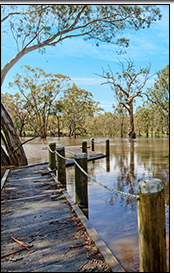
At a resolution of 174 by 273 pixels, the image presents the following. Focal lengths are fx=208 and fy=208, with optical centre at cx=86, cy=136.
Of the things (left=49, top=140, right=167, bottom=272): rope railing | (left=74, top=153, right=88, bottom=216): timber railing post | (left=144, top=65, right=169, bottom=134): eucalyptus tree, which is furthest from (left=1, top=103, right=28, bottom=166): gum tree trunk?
(left=144, top=65, right=169, bottom=134): eucalyptus tree

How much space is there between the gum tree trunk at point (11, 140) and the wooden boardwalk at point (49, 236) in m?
4.34

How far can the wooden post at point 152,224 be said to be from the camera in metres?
1.29

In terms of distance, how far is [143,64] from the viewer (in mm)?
24438

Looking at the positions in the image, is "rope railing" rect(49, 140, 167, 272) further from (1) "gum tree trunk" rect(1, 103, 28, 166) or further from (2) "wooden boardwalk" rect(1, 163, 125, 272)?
(1) "gum tree trunk" rect(1, 103, 28, 166)

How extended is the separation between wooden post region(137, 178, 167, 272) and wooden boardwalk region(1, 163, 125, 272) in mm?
476

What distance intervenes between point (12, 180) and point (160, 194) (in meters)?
4.34

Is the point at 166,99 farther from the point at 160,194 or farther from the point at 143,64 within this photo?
the point at 160,194

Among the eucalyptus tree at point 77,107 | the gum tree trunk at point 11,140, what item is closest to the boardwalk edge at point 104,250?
the gum tree trunk at point 11,140

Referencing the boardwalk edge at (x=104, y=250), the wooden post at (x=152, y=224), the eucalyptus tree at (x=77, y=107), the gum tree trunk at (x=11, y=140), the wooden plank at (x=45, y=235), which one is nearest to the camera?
the wooden post at (x=152, y=224)

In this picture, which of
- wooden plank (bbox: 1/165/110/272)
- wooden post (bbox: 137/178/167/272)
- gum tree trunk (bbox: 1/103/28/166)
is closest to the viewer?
wooden post (bbox: 137/178/167/272)

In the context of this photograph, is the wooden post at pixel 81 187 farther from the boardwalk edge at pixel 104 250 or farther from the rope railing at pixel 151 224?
the rope railing at pixel 151 224

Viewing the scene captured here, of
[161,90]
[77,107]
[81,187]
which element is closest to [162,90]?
[161,90]

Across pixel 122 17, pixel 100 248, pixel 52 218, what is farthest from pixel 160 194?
pixel 122 17

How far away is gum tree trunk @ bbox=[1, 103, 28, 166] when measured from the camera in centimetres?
779
